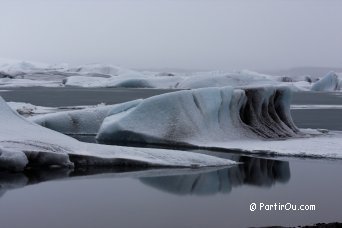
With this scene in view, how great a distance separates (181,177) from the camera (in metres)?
5.92

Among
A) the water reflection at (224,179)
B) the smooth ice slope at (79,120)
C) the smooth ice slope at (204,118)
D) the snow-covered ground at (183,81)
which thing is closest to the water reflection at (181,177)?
the water reflection at (224,179)

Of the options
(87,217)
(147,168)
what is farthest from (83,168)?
(87,217)

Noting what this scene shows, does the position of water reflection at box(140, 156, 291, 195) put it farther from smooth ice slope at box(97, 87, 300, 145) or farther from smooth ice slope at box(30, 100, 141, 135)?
smooth ice slope at box(30, 100, 141, 135)

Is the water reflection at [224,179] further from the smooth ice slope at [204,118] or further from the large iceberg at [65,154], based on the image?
the smooth ice slope at [204,118]

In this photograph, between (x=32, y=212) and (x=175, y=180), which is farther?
(x=175, y=180)

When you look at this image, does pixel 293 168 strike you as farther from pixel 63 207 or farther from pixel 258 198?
pixel 63 207

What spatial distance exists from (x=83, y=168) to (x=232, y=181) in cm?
168

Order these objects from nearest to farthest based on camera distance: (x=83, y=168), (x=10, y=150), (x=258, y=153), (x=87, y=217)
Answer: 1. (x=87, y=217)
2. (x=10, y=150)
3. (x=83, y=168)
4. (x=258, y=153)

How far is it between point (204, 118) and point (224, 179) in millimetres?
3248

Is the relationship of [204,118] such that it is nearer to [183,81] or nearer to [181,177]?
[181,177]

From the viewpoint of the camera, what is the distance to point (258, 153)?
774cm

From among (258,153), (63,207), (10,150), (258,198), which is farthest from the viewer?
(258,153)

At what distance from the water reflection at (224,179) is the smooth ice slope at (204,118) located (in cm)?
200

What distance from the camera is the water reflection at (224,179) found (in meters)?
5.48
